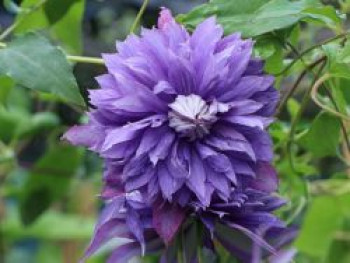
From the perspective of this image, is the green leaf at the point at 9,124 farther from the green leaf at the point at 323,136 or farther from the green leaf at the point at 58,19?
the green leaf at the point at 323,136

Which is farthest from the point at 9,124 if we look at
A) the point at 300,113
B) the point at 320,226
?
the point at 300,113

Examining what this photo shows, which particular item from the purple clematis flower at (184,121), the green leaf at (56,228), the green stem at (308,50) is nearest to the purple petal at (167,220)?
the purple clematis flower at (184,121)

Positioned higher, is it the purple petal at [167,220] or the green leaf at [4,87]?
the green leaf at [4,87]

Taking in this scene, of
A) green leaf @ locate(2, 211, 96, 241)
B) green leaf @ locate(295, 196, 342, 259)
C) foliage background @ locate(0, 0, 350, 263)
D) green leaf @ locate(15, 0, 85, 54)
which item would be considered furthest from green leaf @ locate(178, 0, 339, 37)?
green leaf @ locate(2, 211, 96, 241)

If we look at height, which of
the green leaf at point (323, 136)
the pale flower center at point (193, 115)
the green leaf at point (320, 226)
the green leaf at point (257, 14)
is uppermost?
the green leaf at point (257, 14)

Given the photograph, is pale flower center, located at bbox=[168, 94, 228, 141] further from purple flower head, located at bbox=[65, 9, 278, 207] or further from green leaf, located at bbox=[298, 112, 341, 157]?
green leaf, located at bbox=[298, 112, 341, 157]

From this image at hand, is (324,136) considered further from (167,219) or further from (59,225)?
(59,225)

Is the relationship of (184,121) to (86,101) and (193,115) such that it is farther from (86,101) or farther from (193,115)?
(86,101)
